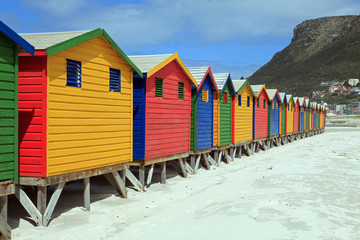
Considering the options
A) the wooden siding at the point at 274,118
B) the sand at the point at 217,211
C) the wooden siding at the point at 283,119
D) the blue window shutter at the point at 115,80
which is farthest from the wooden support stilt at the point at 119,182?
the wooden siding at the point at 283,119

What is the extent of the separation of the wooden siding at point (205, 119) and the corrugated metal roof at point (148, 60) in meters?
3.42

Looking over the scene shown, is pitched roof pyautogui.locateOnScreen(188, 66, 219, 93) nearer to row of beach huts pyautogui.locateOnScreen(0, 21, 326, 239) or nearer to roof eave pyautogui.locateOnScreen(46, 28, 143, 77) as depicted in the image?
row of beach huts pyautogui.locateOnScreen(0, 21, 326, 239)

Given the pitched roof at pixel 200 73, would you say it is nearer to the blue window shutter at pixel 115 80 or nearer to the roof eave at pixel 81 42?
the roof eave at pixel 81 42

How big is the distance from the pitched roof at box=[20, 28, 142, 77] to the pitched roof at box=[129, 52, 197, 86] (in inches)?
89.1

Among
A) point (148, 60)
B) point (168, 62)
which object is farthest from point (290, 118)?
point (148, 60)

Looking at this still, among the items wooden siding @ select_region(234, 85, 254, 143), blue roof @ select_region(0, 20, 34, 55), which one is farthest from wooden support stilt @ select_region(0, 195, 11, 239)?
wooden siding @ select_region(234, 85, 254, 143)

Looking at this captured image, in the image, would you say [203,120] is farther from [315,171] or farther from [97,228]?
[97,228]

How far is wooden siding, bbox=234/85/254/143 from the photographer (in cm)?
2383

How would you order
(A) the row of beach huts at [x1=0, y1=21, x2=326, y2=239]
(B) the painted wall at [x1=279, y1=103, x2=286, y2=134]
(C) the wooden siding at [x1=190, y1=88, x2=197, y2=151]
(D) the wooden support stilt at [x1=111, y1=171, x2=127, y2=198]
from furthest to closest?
(B) the painted wall at [x1=279, y1=103, x2=286, y2=134] < (C) the wooden siding at [x1=190, y1=88, x2=197, y2=151] < (D) the wooden support stilt at [x1=111, y1=171, x2=127, y2=198] < (A) the row of beach huts at [x1=0, y1=21, x2=326, y2=239]

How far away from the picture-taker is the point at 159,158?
48.7 feet

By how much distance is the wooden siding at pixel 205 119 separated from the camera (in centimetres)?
1823

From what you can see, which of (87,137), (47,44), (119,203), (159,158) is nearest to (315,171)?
(159,158)

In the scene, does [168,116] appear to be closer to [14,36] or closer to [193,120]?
[193,120]

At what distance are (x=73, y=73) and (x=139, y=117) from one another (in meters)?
3.97
